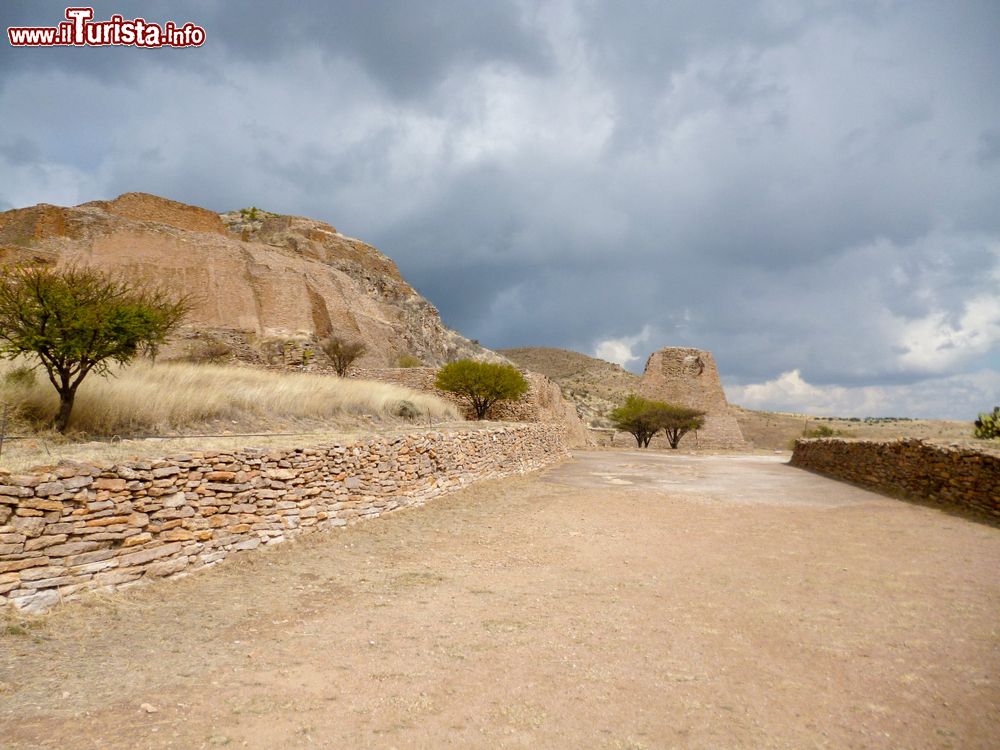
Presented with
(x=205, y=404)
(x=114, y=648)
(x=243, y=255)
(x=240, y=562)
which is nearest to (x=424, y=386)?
(x=243, y=255)

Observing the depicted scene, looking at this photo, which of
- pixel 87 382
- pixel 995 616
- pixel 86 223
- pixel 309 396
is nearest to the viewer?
pixel 995 616

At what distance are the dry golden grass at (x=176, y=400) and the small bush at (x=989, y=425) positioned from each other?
55.5ft

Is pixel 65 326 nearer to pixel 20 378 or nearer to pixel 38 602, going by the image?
pixel 20 378

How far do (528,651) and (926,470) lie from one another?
1153 centimetres

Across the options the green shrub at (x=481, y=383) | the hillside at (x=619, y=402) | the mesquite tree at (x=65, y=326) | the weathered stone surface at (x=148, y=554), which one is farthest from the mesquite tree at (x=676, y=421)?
the weathered stone surface at (x=148, y=554)

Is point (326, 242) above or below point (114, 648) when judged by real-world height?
above

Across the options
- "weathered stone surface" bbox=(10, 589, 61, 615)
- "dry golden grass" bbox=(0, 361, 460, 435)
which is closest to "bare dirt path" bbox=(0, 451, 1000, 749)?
"weathered stone surface" bbox=(10, 589, 61, 615)

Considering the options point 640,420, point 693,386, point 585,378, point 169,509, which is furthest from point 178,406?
point 585,378

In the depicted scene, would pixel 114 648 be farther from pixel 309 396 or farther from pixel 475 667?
pixel 309 396

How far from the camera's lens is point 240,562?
19.9 feet

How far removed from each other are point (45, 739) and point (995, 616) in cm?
723

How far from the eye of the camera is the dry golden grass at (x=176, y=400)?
796 cm

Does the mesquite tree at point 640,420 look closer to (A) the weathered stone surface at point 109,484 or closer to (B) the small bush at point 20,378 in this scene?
(B) the small bush at point 20,378

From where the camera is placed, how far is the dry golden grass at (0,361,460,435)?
796 cm
